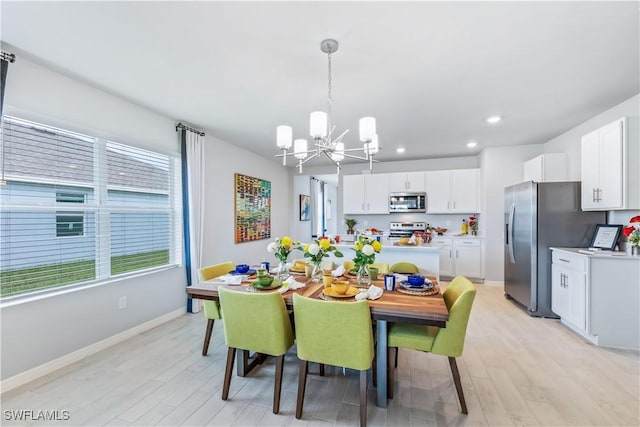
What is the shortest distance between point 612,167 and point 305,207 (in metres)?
5.71

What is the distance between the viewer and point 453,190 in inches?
216

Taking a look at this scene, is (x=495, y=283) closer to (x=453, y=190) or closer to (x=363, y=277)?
(x=453, y=190)

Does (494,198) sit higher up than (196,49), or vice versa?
(196,49)

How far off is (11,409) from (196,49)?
2.79m

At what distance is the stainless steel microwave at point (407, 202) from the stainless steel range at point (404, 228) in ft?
1.17

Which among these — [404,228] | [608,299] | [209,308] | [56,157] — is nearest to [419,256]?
[608,299]

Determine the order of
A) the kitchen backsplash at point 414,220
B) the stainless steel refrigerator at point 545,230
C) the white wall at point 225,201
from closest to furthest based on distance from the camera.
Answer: the stainless steel refrigerator at point 545,230
the white wall at point 225,201
the kitchen backsplash at point 414,220

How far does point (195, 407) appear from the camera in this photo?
6.31ft

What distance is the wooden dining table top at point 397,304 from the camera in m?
1.65

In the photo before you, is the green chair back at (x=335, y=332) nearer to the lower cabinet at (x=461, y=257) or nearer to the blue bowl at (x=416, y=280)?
the blue bowl at (x=416, y=280)

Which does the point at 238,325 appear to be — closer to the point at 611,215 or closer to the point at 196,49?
the point at 196,49

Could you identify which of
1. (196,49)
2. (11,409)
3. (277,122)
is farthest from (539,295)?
(11,409)

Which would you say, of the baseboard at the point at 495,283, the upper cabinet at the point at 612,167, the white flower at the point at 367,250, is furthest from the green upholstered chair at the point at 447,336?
the baseboard at the point at 495,283

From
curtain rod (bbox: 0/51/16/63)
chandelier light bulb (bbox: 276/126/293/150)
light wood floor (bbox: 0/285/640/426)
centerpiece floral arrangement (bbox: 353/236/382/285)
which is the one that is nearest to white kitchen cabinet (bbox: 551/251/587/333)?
light wood floor (bbox: 0/285/640/426)
